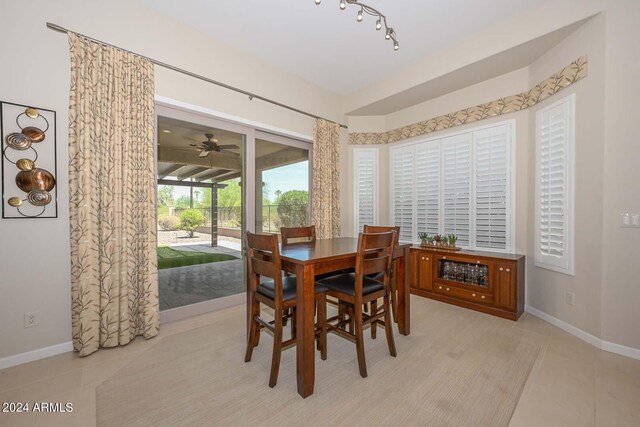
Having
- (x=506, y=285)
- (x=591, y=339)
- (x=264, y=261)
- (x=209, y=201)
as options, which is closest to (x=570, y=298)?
(x=591, y=339)

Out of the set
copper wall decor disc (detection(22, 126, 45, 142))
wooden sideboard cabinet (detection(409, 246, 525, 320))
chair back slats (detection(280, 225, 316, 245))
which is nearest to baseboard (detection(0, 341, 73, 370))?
copper wall decor disc (detection(22, 126, 45, 142))

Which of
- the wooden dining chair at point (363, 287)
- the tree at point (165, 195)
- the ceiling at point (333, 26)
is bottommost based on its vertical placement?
the wooden dining chair at point (363, 287)

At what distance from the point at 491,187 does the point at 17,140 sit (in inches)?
188

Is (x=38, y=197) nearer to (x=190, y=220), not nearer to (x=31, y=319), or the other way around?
(x=31, y=319)

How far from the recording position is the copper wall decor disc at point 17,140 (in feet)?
6.56

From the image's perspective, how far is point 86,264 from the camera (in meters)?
2.20

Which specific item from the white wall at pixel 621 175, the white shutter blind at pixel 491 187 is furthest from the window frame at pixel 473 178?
the white wall at pixel 621 175

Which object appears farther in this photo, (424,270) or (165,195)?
(424,270)

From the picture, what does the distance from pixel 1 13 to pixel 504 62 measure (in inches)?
184

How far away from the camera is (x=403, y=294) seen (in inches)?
102

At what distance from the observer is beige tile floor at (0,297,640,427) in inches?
60.1

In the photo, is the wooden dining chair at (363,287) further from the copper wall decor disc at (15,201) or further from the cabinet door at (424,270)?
the copper wall decor disc at (15,201)

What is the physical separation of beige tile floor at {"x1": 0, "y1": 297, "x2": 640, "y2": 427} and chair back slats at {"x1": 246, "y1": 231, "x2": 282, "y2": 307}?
3.90 feet

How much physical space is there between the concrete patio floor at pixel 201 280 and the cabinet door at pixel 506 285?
3.08 meters
